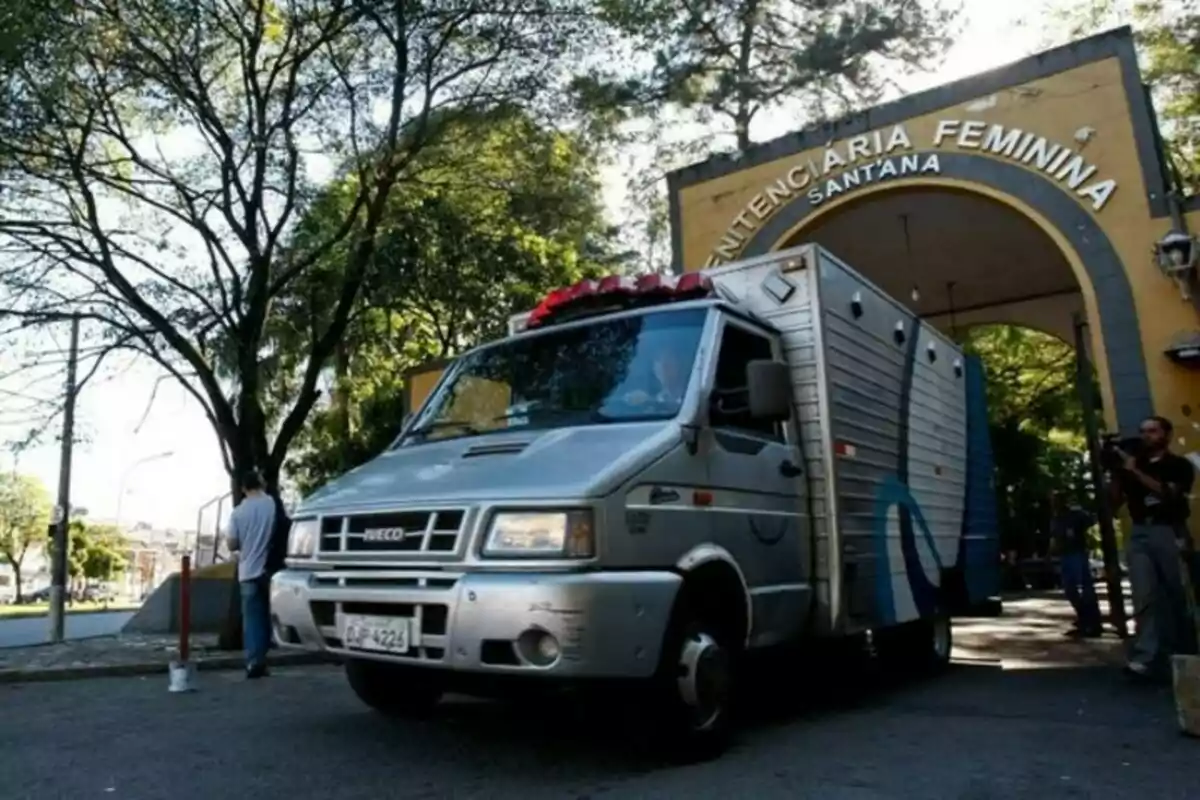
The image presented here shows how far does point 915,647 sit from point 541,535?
499 cm

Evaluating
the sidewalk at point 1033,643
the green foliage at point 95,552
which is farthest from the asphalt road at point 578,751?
the green foliage at point 95,552

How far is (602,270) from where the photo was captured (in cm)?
2089

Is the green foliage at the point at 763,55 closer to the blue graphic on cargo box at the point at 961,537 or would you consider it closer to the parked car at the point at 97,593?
the blue graphic on cargo box at the point at 961,537

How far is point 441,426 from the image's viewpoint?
5.69 meters

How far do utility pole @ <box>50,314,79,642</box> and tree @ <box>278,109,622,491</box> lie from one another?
3294mm

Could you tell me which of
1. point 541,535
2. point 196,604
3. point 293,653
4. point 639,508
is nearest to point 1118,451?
point 639,508

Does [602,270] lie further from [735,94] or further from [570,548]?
[570,548]

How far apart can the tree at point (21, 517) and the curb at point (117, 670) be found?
51.9 meters

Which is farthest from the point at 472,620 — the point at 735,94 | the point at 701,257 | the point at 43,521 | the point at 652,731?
the point at 43,521

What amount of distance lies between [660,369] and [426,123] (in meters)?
8.41

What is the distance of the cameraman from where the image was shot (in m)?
6.91

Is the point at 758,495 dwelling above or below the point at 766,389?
below

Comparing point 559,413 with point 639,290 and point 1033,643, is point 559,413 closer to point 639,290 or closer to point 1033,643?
point 639,290

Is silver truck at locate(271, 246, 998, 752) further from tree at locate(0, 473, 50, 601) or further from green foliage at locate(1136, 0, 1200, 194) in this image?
tree at locate(0, 473, 50, 601)
